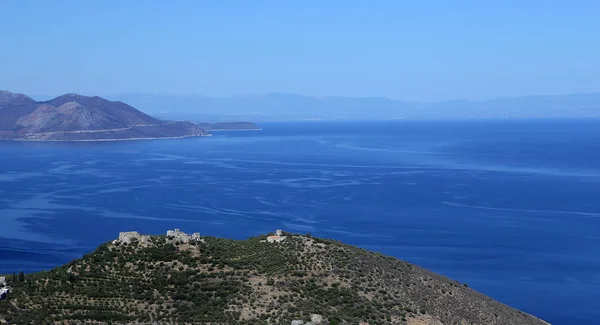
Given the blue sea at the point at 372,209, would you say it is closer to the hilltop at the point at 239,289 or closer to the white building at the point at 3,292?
the hilltop at the point at 239,289

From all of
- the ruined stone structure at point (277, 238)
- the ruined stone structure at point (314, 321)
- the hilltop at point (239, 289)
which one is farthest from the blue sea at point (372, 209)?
the ruined stone structure at point (314, 321)

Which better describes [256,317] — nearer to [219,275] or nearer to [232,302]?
[232,302]

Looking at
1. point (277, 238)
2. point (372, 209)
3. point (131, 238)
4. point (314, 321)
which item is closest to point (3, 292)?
point (131, 238)

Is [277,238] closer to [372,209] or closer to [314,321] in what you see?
[314,321]

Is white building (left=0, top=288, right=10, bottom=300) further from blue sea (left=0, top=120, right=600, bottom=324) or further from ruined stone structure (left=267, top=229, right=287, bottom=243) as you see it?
blue sea (left=0, top=120, right=600, bottom=324)

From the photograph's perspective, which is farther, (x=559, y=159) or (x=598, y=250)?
(x=559, y=159)

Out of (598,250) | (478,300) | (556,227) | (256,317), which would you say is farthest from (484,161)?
(256,317)
